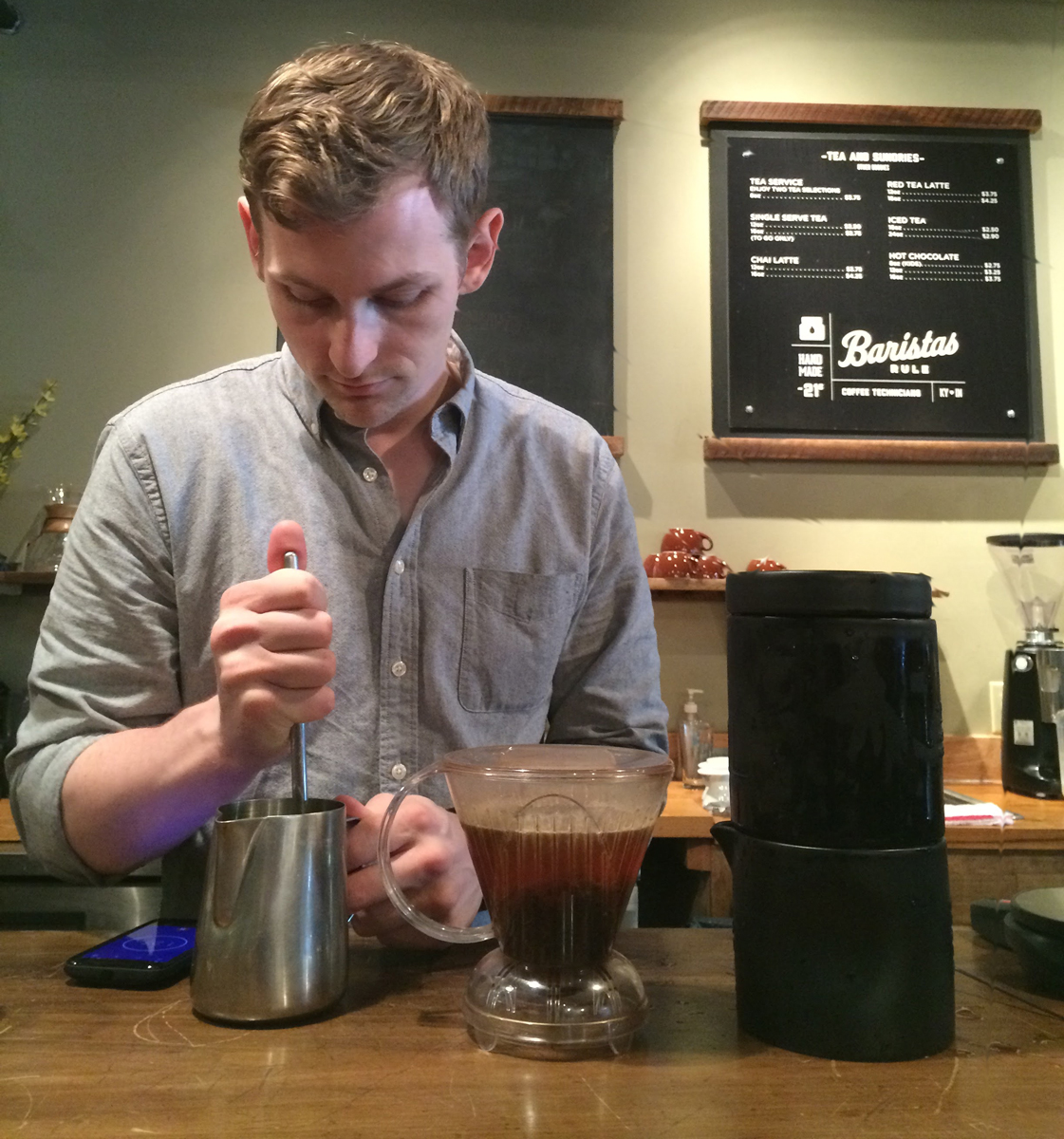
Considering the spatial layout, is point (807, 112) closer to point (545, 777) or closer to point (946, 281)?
point (946, 281)

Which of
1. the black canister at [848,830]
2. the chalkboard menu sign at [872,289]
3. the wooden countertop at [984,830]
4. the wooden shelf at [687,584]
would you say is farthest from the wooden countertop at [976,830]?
the black canister at [848,830]

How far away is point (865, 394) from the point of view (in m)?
2.51

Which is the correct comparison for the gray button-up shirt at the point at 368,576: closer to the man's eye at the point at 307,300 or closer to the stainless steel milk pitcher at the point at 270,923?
the man's eye at the point at 307,300

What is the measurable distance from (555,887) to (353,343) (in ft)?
1.88

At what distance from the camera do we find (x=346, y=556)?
1.14 metres

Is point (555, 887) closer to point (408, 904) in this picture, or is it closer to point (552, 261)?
point (408, 904)

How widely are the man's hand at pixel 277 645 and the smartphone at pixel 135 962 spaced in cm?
20

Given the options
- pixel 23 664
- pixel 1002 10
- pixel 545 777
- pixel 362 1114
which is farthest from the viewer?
pixel 1002 10

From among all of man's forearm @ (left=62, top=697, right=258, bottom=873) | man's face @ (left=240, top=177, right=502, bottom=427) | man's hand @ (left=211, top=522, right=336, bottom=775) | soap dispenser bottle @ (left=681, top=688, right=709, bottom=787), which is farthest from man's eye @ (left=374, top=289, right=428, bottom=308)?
soap dispenser bottle @ (left=681, top=688, right=709, bottom=787)

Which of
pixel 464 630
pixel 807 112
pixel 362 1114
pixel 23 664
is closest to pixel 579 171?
pixel 807 112

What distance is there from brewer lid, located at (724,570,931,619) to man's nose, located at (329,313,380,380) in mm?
493

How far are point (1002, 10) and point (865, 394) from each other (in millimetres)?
1196

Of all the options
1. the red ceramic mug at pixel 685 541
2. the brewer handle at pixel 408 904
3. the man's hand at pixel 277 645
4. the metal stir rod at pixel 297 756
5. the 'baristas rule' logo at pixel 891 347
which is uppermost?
the 'baristas rule' logo at pixel 891 347

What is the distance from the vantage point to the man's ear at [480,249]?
1.11 metres
